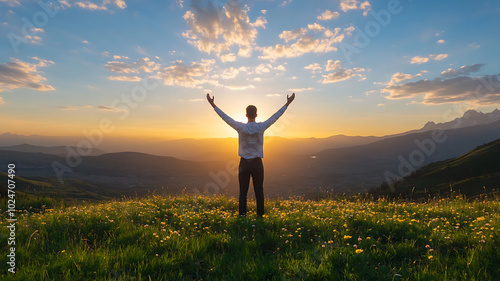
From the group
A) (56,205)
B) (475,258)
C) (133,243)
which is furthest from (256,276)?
(56,205)

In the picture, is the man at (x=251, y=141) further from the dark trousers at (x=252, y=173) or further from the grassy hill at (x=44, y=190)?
the grassy hill at (x=44, y=190)

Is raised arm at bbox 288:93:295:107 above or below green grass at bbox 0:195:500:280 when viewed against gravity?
A: above

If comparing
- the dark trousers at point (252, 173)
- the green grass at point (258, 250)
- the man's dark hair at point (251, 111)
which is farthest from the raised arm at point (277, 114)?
the green grass at point (258, 250)

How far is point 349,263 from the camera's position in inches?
173

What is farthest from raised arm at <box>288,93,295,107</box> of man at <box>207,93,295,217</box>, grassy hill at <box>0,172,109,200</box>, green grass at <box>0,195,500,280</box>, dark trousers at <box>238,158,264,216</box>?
grassy hill at <box>0,172,109,200</box>

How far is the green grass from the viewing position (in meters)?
4.16

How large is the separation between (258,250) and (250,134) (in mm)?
3876

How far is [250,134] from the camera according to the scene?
8.59 meters

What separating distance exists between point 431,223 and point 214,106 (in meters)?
6.83

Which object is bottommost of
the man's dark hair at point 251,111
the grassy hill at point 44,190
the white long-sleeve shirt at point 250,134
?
the grassy hill at point 44,190

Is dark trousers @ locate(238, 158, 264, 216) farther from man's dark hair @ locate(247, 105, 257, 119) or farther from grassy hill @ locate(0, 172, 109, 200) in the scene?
grassy hill @ locate(0, 172, 109, 200)

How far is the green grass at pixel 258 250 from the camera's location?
4.16m

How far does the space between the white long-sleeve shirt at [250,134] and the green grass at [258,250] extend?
6.98ft

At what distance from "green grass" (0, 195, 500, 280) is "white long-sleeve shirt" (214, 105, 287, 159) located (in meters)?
2.13
